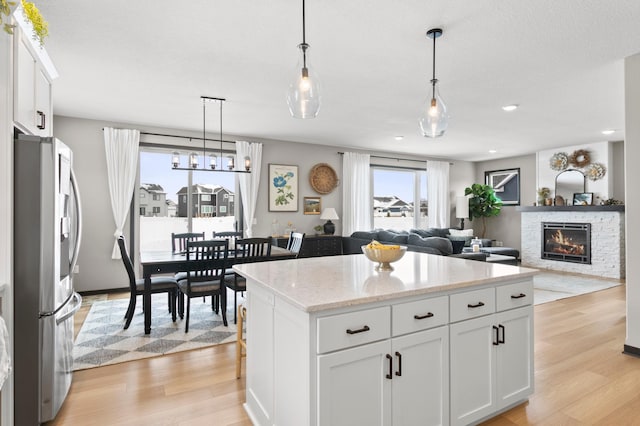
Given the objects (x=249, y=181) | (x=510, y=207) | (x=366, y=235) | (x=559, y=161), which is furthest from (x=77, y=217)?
(x=510, y=207)

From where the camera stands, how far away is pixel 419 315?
5.84 ft

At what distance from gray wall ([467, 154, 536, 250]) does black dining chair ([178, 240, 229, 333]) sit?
7.39 meters

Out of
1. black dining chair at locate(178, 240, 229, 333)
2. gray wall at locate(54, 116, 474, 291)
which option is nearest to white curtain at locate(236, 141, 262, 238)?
gray wall at locate(54, 116, 474, 291)

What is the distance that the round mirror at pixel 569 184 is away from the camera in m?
7.39

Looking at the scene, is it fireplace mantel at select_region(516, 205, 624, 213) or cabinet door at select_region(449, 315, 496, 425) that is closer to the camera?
cabinet door at select_region(449, 315, 496, 425)

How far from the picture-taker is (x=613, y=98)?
14.0 ft

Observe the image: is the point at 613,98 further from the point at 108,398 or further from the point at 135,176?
the point at 135,176

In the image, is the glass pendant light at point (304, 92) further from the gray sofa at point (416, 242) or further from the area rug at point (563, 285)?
the area rug at point (563, 285)

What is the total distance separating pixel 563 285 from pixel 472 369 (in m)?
5.16

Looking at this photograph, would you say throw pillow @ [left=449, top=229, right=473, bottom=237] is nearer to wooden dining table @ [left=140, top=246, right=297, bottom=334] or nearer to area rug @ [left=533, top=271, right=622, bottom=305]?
area rug @ [left=533, top=271, right=622, bottom=305]

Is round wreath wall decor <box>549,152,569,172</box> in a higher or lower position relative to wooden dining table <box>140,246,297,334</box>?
higher

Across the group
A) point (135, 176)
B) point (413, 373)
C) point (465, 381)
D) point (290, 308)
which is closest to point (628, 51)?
point (465, 381)

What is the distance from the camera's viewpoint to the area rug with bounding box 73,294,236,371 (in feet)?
10.2

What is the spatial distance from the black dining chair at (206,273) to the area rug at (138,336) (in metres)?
0.17
